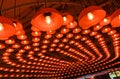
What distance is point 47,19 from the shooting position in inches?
104

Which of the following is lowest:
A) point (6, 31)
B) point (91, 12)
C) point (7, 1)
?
point (6, 31)

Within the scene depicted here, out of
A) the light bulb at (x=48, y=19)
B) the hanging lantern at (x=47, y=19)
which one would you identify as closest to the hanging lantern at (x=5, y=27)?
the hanging lantern at (x=47, y=19)

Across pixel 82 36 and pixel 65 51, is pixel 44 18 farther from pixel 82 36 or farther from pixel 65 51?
pixel 65 51

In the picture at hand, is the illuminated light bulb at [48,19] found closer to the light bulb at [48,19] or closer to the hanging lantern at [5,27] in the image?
the light bulb at [48,19]

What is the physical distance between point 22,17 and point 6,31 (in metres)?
5.20

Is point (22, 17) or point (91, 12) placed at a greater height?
point (22, 17)

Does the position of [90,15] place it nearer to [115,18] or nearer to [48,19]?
[115,18]

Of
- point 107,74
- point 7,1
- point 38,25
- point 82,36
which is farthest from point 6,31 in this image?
point 107,74

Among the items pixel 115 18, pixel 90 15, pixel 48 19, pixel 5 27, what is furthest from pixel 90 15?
pixel 5 27

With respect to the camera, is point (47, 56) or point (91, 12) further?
point (47, 56)

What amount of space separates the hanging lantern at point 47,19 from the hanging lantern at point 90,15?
366 millimetres

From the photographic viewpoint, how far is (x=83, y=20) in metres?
2.90

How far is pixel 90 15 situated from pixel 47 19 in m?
0.68

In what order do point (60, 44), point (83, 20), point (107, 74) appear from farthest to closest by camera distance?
point (107, 74) → point (60, 44) → point (83, 20)
